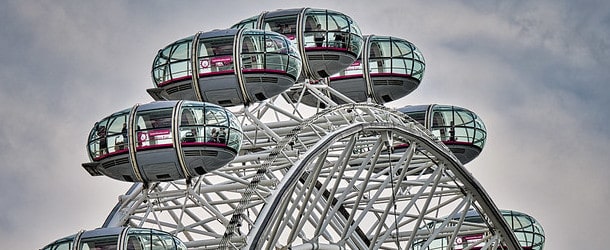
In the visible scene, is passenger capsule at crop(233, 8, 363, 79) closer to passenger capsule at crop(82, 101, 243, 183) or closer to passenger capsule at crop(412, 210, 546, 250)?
passenger capsule at crop(82, 101, 243, 183)

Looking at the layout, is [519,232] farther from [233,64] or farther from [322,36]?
[233,64]

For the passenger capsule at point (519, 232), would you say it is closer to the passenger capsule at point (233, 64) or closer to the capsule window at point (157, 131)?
the passenger capsule at point (233, 64)

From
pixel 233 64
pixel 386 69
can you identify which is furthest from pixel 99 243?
pixel 386 69

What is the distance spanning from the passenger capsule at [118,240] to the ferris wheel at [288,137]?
6.85 feet

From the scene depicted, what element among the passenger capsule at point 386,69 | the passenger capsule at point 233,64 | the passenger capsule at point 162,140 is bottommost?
the passenger capsule at point 162,140

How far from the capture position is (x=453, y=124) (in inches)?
2511

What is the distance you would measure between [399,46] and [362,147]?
4053 millimetres

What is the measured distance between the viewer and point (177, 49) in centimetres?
5550

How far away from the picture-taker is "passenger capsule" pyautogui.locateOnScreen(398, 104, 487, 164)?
209 feet

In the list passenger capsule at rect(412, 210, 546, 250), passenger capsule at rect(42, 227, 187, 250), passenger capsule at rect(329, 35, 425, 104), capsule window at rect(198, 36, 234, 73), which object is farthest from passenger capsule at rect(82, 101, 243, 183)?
passenger capsule at rect(412, 210, 546, 250)

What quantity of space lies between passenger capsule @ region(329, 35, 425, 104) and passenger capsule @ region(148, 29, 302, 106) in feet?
25.2

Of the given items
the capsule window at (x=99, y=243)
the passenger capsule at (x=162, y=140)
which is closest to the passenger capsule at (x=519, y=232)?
the passenger capsule at (x=162, y=140)

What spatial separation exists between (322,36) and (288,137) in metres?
13.8

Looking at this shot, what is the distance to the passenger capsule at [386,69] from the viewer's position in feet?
206
